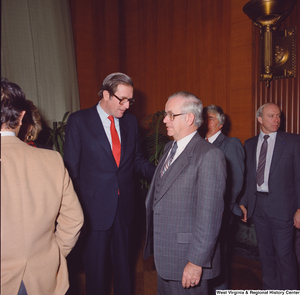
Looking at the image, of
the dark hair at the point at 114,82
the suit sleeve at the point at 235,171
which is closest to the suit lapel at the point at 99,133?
the dark hair at the point at 114,82

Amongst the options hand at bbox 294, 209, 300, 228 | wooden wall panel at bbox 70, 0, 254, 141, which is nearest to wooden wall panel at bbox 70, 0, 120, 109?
wooden wall panel at bbox 70, 0, 254, 141

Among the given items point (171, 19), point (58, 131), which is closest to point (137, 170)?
point (58, 131)

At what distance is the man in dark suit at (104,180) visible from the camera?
A: 2.02 m

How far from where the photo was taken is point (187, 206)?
1.48m

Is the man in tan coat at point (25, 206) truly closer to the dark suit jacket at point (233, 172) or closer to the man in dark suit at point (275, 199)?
the dark suit jacket at point (233, 172)

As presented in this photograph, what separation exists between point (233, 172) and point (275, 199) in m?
0.48

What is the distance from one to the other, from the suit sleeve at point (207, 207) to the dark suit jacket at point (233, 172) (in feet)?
3.20

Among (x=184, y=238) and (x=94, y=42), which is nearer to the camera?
(x=184, y=238)

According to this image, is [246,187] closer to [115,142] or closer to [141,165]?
[141,165]

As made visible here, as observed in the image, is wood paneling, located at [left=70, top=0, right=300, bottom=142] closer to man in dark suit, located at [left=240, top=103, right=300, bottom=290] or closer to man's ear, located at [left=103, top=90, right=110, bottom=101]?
man in dark suit, located at [left=240, top=103, right=300, bottom=290]

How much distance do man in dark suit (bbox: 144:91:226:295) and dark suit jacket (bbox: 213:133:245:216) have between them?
86 centimetres

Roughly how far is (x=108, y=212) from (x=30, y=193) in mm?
1049

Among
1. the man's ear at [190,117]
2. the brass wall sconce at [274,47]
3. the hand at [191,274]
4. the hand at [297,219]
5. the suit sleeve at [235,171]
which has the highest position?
the brass wall sconce at [274,47]

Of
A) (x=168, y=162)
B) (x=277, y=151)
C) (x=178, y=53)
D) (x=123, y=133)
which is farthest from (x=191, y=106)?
(x=178, y=53)
